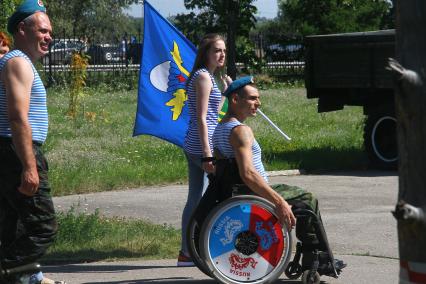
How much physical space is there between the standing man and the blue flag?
225 centimetres

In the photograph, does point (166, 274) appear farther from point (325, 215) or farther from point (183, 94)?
point (325, 215)

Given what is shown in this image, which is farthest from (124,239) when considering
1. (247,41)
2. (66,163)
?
(247,41)

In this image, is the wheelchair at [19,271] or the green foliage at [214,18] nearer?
the wheelchair at [19,271]

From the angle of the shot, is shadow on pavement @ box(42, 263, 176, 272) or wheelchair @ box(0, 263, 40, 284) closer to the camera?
wheelchair @ box(0, 263, 40, 284)

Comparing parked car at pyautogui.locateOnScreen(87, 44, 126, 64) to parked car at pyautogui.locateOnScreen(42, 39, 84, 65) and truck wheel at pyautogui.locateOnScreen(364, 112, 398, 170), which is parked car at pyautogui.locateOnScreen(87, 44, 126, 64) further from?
truck wheel at pyautogui.locateOnScreen(364, 112, 398, 170)

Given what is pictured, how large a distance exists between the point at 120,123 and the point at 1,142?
12282 mm

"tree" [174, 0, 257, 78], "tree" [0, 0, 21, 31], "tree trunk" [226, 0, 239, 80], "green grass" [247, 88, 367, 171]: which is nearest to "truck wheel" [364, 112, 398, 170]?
"green grass" [247, 88, 367, 171]

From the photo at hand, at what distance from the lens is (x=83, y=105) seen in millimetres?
21016

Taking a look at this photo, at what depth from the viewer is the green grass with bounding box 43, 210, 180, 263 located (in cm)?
762

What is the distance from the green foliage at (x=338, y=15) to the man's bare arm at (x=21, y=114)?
2944 centimetres

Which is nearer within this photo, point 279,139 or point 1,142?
point 1,142

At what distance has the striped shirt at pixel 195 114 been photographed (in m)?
7.02

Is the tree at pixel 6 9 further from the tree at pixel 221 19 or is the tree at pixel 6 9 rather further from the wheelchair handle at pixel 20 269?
the tree at pixel 221 19

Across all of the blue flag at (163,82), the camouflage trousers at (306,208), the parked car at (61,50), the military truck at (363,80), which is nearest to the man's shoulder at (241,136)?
the camouflage trousers at (306,208)
